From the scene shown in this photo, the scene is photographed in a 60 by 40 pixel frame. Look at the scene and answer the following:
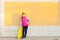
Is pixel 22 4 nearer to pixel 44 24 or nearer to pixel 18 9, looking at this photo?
pixel 18 9

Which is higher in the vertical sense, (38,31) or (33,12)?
(33,12)

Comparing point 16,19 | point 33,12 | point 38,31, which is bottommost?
point 38,31

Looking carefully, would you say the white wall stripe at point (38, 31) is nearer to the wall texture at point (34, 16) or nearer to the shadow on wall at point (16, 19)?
the wall texture at point (34, 16)

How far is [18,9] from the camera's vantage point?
15.7 metres

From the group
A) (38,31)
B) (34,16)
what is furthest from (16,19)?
(38,31)

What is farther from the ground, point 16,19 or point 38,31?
point 16,19

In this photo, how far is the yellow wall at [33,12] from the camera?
15.7 metres

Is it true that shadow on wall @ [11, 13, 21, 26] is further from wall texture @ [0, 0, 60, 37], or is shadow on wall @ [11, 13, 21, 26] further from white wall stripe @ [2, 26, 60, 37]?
white wall stripe @ [2, 26, 60, 37]

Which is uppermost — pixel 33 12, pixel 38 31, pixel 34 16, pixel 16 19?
pixel 33 12

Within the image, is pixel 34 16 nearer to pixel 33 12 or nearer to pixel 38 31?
pixel 33 12

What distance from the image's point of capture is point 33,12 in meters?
15.8

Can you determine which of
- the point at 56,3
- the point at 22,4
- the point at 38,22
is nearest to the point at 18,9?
the point at 22,4

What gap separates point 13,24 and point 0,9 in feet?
4.47

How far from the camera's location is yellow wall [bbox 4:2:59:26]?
51.4 ft
